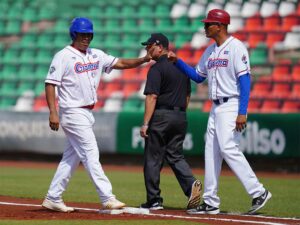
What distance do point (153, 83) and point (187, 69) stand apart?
0.42 m

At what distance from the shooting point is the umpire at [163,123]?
31.0 feet

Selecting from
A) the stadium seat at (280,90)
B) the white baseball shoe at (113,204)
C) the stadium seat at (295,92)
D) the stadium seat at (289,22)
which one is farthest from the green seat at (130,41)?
the white baseball shoe at (113,204)

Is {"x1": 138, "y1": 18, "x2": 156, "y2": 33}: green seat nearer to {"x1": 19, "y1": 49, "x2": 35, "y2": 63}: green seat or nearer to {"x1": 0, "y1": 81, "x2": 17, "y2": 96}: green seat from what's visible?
{"x1": 19, "y1": 49, "x2": 35, "y2": 63}: green seat

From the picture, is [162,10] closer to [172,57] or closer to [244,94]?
[172,57]

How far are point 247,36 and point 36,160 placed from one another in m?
5.85

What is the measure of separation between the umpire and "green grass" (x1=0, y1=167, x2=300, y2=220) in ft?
1.46

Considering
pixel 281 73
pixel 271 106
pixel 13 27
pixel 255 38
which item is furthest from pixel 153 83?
pixel 13 27

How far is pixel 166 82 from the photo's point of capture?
9555mm

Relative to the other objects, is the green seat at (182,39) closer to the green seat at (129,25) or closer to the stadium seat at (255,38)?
the green seat at (129,25)

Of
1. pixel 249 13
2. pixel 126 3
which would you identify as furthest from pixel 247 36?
pixel 126 3

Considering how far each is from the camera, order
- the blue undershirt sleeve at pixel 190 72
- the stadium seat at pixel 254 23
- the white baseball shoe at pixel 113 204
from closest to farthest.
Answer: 1. the white baseball shoe at pixel 113 204
2. the blue undershirt sleeve at pixel 190 72
3. the stadium seat at pixel 254 23

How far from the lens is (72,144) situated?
8969 mm

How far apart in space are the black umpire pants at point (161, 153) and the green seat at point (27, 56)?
13411 mm

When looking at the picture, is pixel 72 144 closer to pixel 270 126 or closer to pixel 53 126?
pixel 53 126
